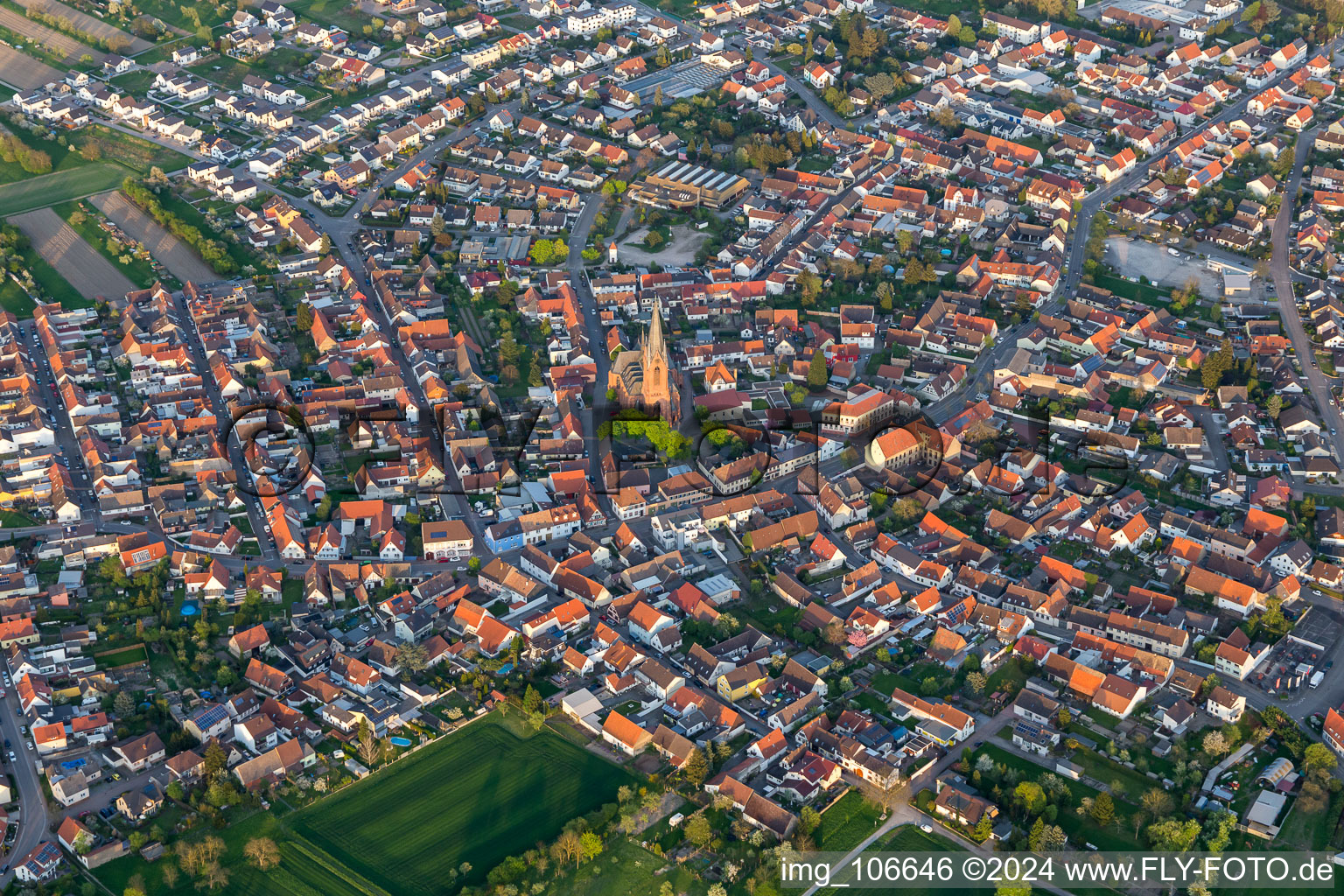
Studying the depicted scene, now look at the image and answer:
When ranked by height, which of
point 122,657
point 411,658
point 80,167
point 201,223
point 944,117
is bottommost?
point 411,658

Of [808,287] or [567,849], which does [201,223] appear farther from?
[567,849]

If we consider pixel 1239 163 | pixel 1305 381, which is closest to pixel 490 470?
pixel 1305 381

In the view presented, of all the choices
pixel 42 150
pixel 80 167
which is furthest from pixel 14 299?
pixel 42 150

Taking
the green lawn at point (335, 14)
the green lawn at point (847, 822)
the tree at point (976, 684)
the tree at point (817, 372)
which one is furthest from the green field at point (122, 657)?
the green lawn at point (335, 14)

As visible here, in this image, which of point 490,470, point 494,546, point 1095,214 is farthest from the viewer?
point 1095,214

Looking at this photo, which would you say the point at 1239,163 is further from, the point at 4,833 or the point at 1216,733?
the point at 4,833

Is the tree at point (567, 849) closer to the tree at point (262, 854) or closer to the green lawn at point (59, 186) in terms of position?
the tree at point (262, 854)

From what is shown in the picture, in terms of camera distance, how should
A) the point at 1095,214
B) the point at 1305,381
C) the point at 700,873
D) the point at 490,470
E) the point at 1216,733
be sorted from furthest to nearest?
the point at 1095,214, the point at 1305,381, the point at 490,470, the point at 1216,733, the point at 700,873
